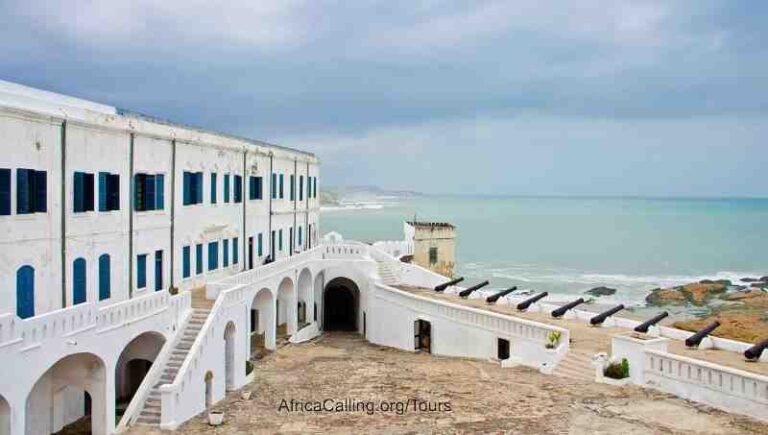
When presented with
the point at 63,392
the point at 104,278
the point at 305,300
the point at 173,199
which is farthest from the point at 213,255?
the point at 63,392

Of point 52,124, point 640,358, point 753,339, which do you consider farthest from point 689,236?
point 52,124

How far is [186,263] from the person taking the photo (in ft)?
88.8

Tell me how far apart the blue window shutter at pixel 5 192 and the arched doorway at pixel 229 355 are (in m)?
8.45

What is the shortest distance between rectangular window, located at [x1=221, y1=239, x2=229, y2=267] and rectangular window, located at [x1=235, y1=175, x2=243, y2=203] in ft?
7.16

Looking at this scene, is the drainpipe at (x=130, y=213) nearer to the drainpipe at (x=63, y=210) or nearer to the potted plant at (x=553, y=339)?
the drainpipe at (x=63, y=210)

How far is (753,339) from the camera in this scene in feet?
96.5

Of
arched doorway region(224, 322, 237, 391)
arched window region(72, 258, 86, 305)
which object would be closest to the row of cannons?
arched doorway region(224, 322, 237, 391)

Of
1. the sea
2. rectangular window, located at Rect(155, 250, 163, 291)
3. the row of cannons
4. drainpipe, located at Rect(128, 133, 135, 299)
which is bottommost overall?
the sea

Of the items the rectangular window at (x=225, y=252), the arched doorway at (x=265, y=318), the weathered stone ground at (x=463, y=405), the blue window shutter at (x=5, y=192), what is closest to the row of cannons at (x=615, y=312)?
the weathered stone ground at (x=463, y=405)

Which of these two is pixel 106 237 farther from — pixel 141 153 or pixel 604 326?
pixel 604 326

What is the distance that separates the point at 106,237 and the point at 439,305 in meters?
14.2

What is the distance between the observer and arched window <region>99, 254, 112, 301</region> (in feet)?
69.2

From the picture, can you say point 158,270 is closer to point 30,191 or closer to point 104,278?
point 104,278

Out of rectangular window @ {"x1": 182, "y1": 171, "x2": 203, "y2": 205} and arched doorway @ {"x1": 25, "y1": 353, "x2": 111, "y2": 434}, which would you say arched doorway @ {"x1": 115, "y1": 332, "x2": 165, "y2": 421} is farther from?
rectangular window @ {"x1": 182, "y1": 171, "x2": 203, "y2": 205}
